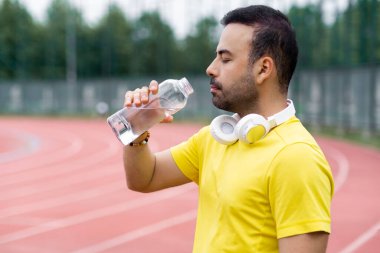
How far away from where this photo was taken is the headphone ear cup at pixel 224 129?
6.96ft

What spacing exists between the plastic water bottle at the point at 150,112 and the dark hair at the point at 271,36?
1.07 feet

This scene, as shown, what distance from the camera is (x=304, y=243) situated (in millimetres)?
1854

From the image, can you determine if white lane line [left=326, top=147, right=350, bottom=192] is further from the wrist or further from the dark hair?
the dark hair

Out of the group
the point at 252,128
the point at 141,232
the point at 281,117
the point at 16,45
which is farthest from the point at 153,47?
the point at 252,128

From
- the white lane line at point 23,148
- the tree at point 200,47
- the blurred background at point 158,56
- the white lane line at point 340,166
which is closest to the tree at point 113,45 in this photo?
the blurred background at point 158,56

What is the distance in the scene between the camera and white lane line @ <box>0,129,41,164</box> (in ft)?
55.6

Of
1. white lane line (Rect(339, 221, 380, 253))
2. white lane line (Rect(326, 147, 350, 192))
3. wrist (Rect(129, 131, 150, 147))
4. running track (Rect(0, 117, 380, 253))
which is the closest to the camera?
wrist (Rect(129, 131, 150, 147))

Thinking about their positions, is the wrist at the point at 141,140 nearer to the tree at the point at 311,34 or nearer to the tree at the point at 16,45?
the tree at the point at 311,34

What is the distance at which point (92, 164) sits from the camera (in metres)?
15.4

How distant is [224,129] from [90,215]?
6.97m

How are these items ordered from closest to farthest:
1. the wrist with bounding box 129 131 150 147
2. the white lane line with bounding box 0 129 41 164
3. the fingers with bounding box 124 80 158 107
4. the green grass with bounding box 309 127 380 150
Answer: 1. the fingers with bounding box 124 80 158 107
2. the wrist with bounding box 129 131 150 147
3. the white lane line with bounding box 0 129 41 164
4. the green grass with bounding box 309 127 380 150

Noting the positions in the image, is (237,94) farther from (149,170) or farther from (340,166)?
(340,166)

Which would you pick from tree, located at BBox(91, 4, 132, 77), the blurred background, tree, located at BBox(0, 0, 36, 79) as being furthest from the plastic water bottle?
tree, located at BBox(0, 0, 36, 79)

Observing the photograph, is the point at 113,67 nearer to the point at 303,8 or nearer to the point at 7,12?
the point at 7,12
